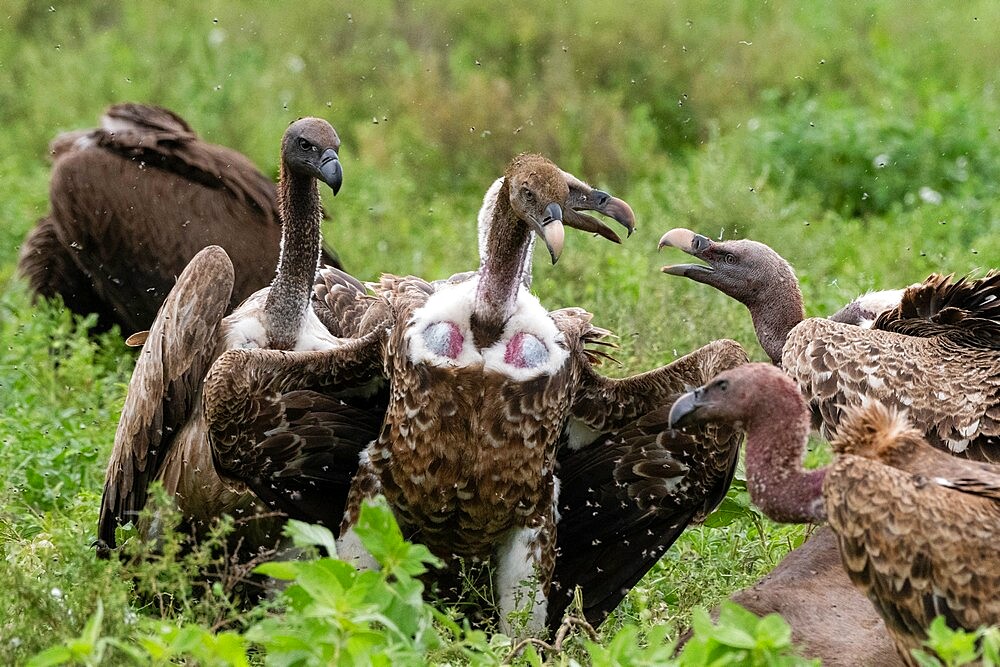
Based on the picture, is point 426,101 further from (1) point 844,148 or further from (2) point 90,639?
(2) point 90,639

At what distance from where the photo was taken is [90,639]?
3.20 m

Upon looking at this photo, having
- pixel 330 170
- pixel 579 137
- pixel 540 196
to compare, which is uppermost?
pixel 540 196

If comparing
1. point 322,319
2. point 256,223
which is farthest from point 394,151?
point 322,319

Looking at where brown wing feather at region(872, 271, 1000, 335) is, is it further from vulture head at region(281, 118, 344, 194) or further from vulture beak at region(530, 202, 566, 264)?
vulture head at region(281, 118, 344, 194)

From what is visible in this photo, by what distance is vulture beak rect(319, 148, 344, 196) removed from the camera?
5.25 meters

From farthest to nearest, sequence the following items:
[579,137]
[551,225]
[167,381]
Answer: [579,137], [167,381], [551,225]

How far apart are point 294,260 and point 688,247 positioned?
58.4 inches

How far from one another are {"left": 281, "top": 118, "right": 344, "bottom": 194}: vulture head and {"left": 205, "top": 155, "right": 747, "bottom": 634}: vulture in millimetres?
434

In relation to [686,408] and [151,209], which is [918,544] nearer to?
[686,408]

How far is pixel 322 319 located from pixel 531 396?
4.06 feet

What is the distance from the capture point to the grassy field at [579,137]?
6.56 m

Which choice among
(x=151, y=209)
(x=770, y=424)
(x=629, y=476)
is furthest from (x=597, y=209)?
(x=151, y=209)

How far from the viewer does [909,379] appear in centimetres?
510

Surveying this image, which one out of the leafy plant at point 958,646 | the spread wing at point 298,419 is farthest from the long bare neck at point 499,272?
the leafy plant at point 958,646
